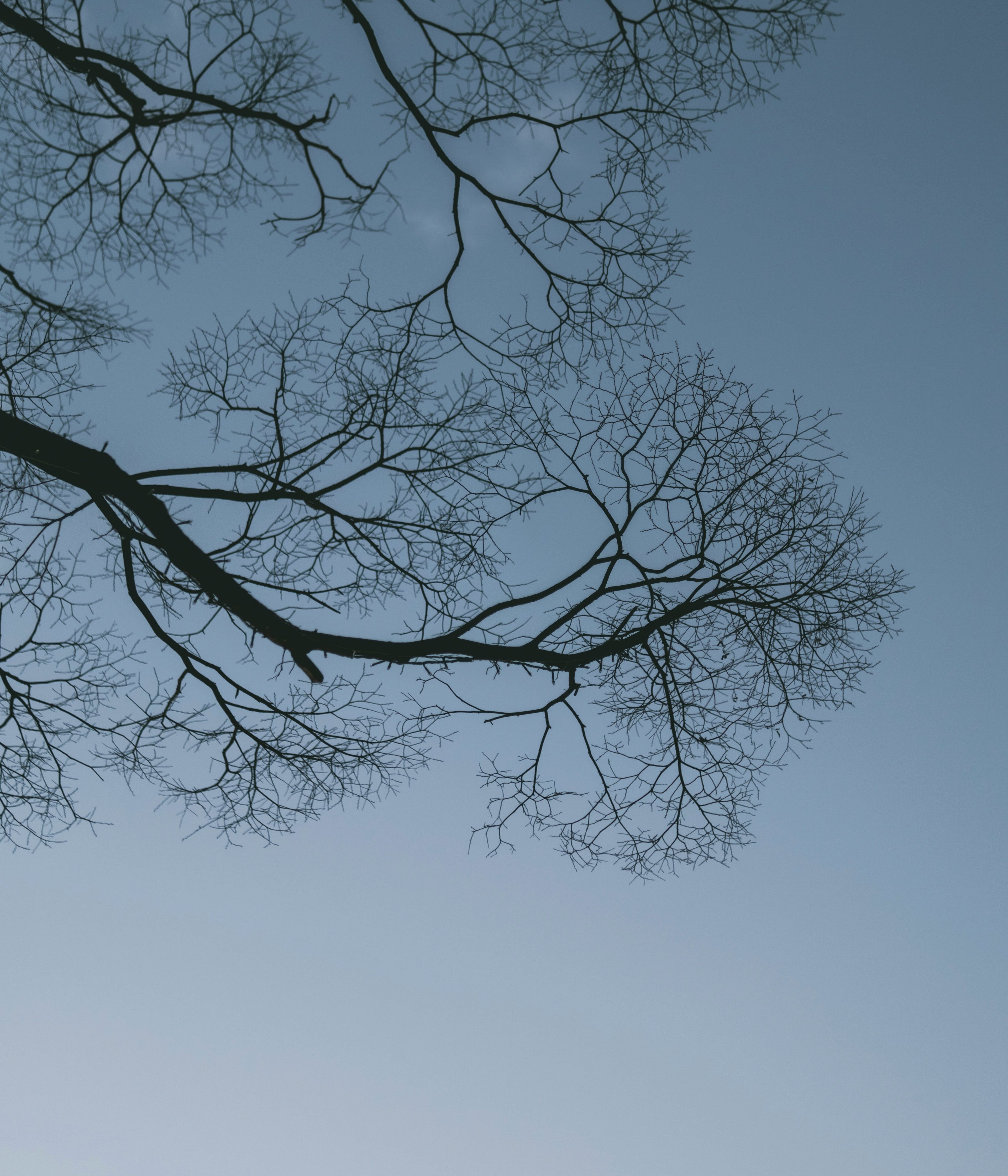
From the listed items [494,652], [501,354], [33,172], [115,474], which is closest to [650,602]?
[494,652]

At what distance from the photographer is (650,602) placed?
19.1ft

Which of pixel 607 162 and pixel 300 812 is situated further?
pixel 300 812

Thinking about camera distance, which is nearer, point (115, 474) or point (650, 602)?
point (115, 474)

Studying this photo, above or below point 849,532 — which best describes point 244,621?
below

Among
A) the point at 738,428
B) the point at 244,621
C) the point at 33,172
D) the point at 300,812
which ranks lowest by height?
the point at 300,812

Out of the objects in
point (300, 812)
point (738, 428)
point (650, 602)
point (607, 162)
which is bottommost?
point (300, 812)

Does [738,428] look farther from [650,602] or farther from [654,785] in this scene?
[654,785]

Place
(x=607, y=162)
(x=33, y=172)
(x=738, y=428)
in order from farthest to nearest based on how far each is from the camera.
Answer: (x=738, y=428) < (x=607, y=162) < (x=33, y=172)

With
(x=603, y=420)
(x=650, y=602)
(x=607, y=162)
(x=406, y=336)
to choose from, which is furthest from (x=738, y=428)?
(x=406, y=336)

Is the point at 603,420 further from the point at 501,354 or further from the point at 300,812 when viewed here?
the point at 300,812

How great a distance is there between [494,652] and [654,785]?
1.46 metres

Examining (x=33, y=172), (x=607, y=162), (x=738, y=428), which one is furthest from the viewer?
(x=738, y=428)

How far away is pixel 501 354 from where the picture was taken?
5.58 metres

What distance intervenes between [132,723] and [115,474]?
1.66 m
